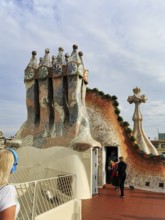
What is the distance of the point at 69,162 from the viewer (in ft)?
27.4

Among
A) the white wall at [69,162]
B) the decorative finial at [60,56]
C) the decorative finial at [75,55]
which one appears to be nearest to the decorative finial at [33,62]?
the decorative finial at [60,56]

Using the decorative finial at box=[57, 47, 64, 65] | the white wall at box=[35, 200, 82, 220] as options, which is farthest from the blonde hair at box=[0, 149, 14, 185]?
the decorative finial at box=[57, 47, 64, 65]

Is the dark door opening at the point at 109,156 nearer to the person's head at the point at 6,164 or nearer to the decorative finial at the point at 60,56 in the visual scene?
the decorative finial at the point at 60,56

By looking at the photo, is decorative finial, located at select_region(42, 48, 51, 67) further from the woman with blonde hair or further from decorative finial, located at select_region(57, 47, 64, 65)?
the woman with blonde hair

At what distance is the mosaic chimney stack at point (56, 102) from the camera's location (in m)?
9.08

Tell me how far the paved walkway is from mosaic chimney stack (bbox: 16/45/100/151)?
1990mm

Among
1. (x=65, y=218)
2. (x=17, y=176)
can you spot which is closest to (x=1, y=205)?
(x=65, y=218)

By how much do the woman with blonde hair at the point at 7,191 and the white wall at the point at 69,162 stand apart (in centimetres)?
635

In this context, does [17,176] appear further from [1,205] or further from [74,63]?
[1,205]

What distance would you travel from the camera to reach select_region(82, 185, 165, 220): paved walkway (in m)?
6.36

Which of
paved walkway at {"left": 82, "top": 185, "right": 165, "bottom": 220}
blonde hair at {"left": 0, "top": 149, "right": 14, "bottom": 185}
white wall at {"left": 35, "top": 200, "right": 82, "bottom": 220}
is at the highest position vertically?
blonde hair at {"left": 0, "top": 149, "right": 14, "bottom": 185}

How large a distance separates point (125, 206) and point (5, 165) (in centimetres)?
623

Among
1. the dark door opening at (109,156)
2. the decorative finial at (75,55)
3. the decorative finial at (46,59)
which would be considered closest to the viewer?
the decorative finial at (75,55)

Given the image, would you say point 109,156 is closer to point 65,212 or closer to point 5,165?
point 65,212
